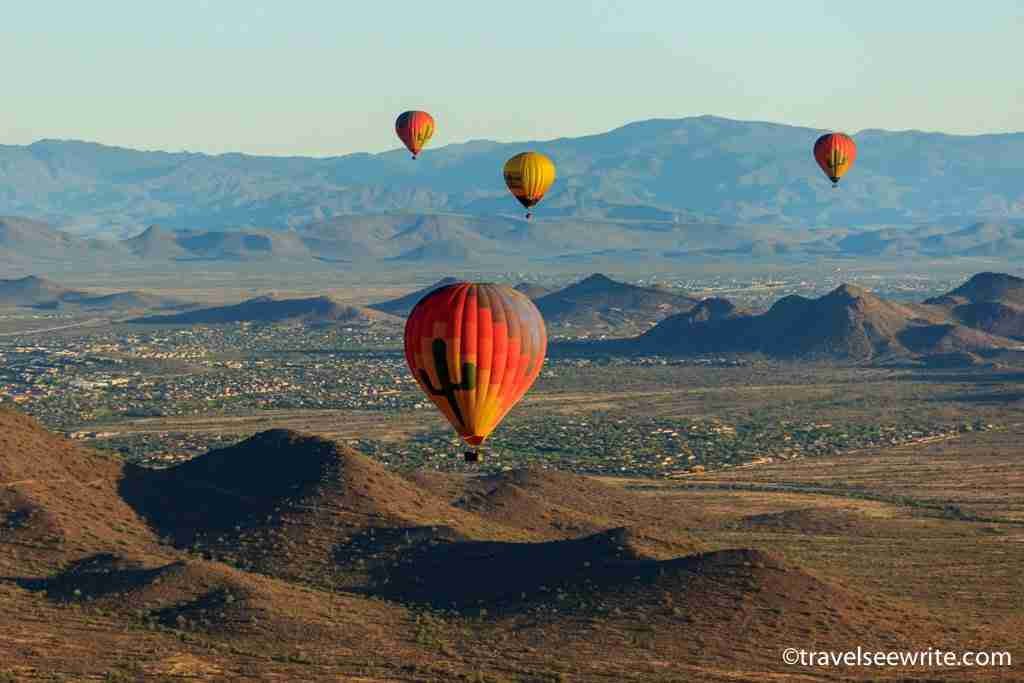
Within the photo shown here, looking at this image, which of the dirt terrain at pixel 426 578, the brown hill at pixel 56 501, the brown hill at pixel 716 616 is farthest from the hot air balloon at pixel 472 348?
the brown hill at pixel 56 501

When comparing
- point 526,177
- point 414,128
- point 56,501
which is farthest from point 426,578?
point 414,128

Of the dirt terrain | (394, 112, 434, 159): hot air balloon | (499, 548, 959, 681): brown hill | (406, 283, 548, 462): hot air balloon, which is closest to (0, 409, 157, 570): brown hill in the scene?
the dirt terrain

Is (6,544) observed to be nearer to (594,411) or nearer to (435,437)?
(435,437)

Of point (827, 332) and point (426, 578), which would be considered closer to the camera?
point (426, 578)

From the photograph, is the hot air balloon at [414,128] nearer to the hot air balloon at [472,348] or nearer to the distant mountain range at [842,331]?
the distant mountain range at [842,331]

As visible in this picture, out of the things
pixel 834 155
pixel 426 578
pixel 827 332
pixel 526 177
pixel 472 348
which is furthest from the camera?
pixel 827 332

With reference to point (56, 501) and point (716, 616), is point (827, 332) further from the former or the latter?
point (716, 616)
